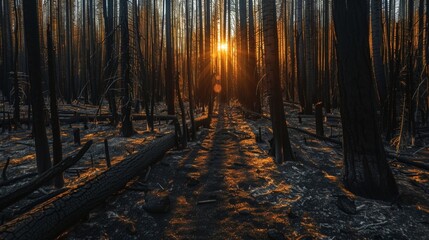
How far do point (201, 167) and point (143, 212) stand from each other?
1796 mm

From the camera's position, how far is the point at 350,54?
326cm

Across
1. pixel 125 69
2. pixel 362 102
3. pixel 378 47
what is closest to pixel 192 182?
pixel 362 102

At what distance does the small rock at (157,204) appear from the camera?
10.4 ft

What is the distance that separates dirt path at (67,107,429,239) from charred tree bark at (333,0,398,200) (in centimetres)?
26

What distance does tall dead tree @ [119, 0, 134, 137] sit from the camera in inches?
272

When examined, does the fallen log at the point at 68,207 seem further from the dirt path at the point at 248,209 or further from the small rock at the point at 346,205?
the small rock at the point at 346,205

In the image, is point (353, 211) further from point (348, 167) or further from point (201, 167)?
point (201, 167)

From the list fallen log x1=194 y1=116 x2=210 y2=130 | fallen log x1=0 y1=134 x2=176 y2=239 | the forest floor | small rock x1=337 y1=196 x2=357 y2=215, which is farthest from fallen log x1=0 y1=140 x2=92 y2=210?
fallen log x1=194 y1=116 x2=210 y2=130

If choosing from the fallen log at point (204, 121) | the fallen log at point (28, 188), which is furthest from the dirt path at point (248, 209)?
the fallen log at point (204, 121)

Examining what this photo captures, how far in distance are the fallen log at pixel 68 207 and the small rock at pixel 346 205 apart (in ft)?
8.83

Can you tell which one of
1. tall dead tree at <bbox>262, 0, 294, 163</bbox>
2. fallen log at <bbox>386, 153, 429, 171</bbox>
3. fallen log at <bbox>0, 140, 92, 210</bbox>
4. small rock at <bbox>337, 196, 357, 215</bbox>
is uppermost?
tall dead tree at <bbox>262, 0, 294, 163</bbox>

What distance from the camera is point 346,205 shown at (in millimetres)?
3037

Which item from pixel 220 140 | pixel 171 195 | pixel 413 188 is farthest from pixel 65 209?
pixel 220 140

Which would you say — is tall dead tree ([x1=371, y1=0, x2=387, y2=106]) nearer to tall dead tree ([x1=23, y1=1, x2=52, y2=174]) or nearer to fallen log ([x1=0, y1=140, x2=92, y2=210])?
fallen log ([x1=0, y1=140, x2=92, y2=210])
